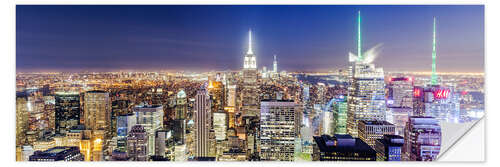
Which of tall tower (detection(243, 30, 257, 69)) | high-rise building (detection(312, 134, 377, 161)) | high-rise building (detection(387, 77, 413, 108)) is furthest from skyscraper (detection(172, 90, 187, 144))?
high-rise building (detection(387, 77, 413, 108))

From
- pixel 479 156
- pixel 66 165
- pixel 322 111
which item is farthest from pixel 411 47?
pixel 66 165

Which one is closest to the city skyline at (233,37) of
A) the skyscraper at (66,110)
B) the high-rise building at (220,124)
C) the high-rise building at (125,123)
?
the skyscraper at (66,110)

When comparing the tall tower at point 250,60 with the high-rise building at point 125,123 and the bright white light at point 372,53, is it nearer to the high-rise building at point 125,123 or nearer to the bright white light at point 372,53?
the bright white light at point 372,53

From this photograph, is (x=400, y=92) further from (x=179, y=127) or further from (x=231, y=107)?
(x=179, y=127)

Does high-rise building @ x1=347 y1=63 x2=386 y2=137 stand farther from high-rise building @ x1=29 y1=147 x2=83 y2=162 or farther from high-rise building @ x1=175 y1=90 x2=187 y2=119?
high-rise building @ x1=29 y1=147 x2=83 y2=162

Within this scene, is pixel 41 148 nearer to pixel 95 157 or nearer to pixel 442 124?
pixel 95 157

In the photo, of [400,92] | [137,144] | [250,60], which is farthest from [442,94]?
[137,144]

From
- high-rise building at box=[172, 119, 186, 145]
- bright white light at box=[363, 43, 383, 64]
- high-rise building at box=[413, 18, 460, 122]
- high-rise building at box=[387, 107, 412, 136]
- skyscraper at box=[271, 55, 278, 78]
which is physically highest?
bright white light at box=[363, 43, 383, 64]
